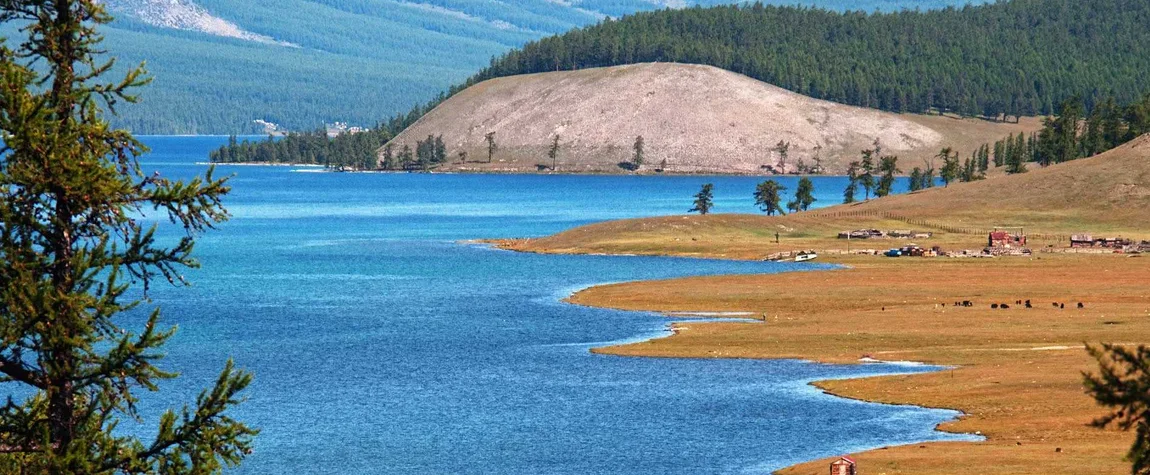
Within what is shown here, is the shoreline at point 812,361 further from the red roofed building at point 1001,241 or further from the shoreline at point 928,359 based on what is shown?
the red roofed building at point 1001,241

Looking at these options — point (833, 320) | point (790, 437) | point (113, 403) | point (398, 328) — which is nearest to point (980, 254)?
point (833, 320)

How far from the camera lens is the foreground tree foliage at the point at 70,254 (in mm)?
26594

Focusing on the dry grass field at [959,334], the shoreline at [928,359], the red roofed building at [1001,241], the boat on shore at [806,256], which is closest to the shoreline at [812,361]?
the shoreline at [928,359]

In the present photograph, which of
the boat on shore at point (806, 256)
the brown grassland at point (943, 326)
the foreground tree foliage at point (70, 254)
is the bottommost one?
the boat on shore at point (806, 256)

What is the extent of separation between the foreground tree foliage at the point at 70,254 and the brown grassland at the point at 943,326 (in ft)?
62.4

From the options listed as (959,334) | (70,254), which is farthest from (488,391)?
(70,254)

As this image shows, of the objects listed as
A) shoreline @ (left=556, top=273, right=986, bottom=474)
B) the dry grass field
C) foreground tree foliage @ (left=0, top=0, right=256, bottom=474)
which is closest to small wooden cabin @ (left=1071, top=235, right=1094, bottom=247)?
the dry grass field

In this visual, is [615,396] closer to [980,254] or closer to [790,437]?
[790,437]

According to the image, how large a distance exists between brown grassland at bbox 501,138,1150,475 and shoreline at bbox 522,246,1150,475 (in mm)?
114

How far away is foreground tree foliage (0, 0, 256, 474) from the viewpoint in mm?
26594

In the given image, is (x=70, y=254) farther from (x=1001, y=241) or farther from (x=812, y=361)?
(x=1001, y=241)

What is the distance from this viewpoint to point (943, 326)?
4045 inches

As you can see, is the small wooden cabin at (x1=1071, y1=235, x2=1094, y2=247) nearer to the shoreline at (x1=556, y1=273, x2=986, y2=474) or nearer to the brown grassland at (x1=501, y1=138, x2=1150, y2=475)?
the brown grassland at (x1=501, y1=138, x2=1150, y2=475)

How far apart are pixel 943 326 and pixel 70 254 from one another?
8127 centimetres
